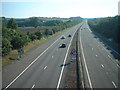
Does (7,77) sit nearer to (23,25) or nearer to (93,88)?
(93,88)

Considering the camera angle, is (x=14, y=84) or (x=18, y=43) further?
(x=18, y=43)

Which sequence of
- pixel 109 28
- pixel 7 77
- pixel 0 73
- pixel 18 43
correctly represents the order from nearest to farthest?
pixel 7 77, pixel 0 73, pixel 18 43, pixel 109 28

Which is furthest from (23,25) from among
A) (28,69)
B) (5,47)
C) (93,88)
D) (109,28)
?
(93,88)

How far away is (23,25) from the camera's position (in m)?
122

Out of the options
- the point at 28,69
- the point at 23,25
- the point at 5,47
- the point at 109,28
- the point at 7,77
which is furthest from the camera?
the point at 23,25

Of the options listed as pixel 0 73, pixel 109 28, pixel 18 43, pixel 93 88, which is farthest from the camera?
pixel 109 28

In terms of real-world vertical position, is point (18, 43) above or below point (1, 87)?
above

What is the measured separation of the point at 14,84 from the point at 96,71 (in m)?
11.8

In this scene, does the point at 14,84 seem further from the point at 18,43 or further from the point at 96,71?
the point at 18,43

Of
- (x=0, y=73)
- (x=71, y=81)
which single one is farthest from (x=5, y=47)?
(x=71, y=81)

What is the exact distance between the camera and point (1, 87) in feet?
49.7

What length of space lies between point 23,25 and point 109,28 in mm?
89414

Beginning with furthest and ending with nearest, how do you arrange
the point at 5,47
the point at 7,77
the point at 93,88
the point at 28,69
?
the point at 5,47
the point at 28,69
the point at 7,77
the point at 93,88

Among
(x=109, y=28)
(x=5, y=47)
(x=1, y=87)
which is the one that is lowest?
(x=1, y=87)
